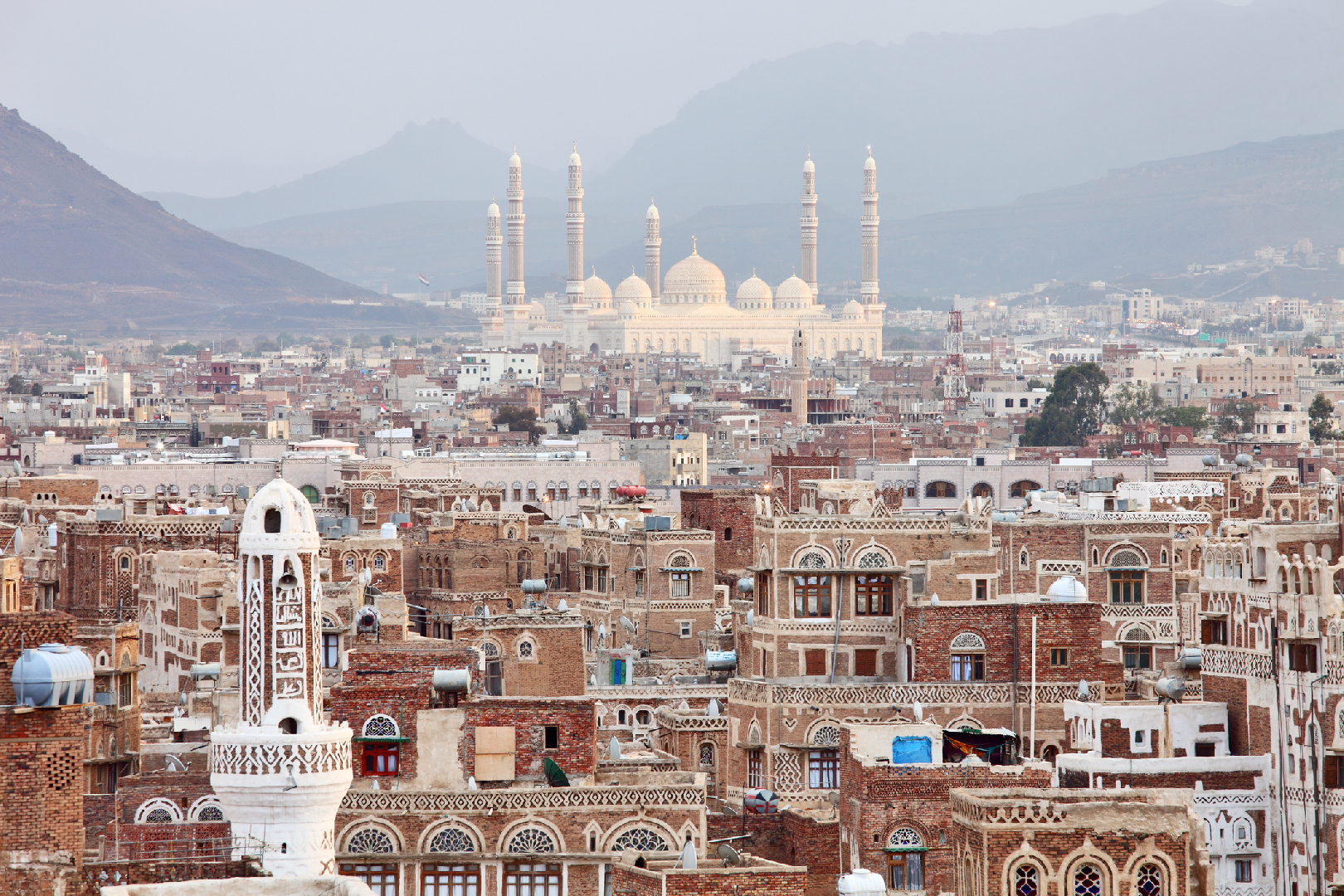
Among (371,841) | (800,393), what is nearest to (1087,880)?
(371,841)

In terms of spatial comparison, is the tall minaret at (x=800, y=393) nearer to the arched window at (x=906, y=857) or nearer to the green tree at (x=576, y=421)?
the green tree at (x=576, y=421)

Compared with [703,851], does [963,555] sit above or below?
above

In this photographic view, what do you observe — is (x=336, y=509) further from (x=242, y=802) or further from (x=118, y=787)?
(x=242, y=802)

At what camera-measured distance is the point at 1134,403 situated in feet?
402

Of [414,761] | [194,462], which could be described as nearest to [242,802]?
[414,761]

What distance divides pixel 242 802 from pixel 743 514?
86.1 feet

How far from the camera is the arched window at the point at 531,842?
21.1 metres

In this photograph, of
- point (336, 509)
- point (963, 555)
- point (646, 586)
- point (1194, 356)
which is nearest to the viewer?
point (963, 555)

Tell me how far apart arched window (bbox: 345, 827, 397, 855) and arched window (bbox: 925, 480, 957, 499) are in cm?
4946

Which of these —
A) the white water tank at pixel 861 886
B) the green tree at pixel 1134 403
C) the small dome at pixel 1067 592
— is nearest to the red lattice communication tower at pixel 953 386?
the green tree at pixel 1134 403

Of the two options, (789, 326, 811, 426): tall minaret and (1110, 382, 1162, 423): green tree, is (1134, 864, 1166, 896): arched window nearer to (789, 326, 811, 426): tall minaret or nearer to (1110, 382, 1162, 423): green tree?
(1110, 382, 1162, 423): green tree

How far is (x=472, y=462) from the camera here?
249ft

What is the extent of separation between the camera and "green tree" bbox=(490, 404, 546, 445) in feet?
382

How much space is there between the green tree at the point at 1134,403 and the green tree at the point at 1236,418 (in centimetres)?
354
